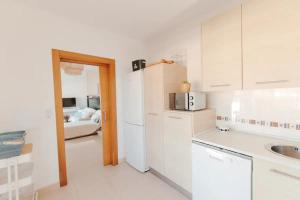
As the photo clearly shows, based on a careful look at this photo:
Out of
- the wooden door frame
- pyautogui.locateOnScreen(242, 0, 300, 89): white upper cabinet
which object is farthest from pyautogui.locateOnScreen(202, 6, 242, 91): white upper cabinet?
the wooden door frame

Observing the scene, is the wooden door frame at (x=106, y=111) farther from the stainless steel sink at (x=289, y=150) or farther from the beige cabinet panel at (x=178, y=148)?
the stainless steel sink at (x=289, y=150)

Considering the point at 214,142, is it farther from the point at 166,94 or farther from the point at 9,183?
the point at 9,183

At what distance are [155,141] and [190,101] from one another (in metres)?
0.88

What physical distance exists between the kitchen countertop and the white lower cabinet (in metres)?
0.04

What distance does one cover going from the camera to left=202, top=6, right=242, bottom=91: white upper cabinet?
1.45 meters

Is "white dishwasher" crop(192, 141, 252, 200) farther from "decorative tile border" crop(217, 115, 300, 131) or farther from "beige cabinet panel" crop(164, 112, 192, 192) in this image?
"decorative tile border" crop(217, 115, 300, 131)

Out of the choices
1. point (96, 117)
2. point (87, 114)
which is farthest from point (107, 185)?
point (87, 114)

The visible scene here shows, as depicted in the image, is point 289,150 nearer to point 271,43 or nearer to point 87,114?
point 271,43

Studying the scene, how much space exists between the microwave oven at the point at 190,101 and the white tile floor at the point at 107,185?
1.16 meters

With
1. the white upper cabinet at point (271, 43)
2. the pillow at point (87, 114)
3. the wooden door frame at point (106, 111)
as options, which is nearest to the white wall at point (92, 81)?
the pillow at point (87, 114)

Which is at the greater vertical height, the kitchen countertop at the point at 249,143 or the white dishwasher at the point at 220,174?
the kitchen countertop at the point at 249,143

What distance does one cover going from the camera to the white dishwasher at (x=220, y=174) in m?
1.21

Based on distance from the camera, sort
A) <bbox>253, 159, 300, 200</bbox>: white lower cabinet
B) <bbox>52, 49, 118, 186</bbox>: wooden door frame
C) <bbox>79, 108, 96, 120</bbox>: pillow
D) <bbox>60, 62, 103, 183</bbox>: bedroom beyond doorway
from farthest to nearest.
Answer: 1. <bbox>79, 108, 96, 120</bbox>: pillow
2. <bbox>60, 62, 103, 183</bbox>: bedroom beyond doorway
3. <bbox>52, 49, 118, 186</bbox>: wooden door frame
4. <bbox>253, 159, 300, 200</bbox>: white lower cabinet

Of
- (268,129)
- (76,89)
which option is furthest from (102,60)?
(76,89)
